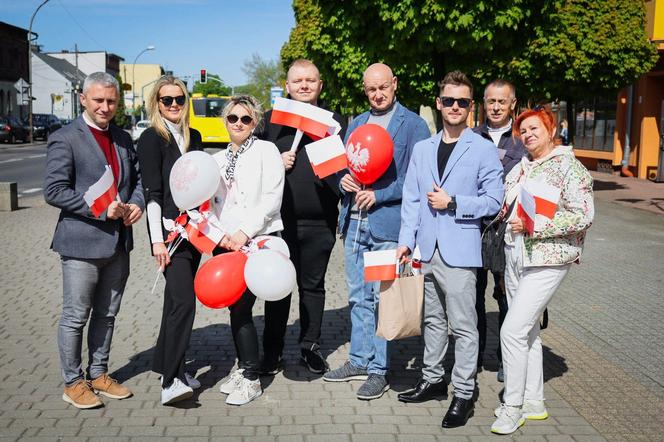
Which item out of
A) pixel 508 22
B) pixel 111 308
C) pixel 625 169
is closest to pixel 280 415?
pixel 111 308

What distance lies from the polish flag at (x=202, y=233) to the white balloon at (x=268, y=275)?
26 cm

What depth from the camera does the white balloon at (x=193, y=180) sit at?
4355mm

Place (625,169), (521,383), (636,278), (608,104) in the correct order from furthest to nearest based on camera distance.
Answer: (608,104) < (625,169) < (636,278) < (521,383)

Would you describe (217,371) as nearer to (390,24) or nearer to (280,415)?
(280,415)

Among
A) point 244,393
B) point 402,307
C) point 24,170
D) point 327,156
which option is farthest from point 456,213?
point 24,170

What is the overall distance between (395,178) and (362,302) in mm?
934

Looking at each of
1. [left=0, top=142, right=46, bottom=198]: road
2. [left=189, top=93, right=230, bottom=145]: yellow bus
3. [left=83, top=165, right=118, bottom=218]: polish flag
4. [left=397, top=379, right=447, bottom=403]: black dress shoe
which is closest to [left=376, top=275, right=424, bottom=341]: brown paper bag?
[left=397, top=379, right=447, bottom=403]: black dress shoe

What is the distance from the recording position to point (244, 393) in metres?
4.67

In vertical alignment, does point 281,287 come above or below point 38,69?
below

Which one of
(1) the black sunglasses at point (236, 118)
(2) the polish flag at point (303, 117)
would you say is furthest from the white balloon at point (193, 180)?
(2) the polish flag at point (303, 117)

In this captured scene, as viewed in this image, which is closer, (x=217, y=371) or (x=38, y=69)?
(x=217, y=371)

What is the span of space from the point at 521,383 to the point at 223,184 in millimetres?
2303

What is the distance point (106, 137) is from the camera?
4.66 metres

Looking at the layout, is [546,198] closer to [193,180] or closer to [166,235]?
[193,180]
